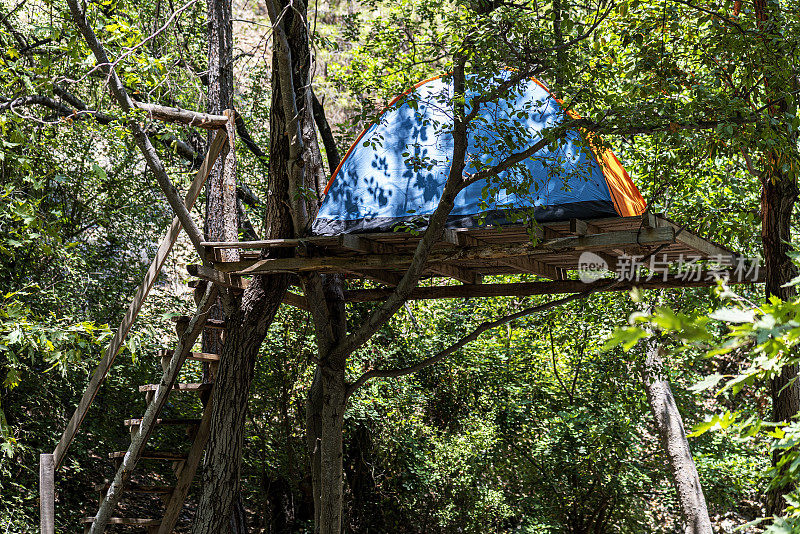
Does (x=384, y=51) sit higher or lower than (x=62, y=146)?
higher

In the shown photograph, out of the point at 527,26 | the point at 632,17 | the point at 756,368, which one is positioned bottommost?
the point at 756,368

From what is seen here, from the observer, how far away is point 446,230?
15.7ft

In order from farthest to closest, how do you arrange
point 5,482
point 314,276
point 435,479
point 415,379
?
point 415,379, point 435,479, point 5,482, point 314,276

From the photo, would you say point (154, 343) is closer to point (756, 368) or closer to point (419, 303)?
point (419, 303)

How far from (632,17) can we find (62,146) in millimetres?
6548

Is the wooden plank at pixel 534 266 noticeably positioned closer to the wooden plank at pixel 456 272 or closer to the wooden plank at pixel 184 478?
the wooden plank at pixel 456 272

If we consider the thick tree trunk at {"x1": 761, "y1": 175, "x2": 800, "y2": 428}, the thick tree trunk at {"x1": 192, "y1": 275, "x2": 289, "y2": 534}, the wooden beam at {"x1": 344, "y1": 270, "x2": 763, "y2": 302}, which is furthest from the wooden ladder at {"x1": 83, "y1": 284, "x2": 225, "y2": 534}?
the thick tree trunk at {"x1": 761, "y1": 175, "x2": 800, "y2": 428}

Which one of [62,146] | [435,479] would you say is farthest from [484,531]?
[62,146]

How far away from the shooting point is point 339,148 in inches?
401

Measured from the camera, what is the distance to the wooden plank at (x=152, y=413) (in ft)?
19.5

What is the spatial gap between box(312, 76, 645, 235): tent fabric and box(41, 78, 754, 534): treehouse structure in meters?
0.01

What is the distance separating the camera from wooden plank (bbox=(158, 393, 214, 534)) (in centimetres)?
613

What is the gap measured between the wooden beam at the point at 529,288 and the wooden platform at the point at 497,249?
0.04 m

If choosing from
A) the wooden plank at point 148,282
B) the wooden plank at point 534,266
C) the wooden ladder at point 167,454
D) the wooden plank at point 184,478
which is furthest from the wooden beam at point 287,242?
the wooden plank at point 184,478
